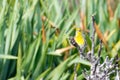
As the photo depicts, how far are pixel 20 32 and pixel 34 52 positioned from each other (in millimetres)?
204

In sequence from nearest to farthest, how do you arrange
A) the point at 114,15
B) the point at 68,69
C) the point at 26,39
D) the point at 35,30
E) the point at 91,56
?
the point at 91,56 < the point at 68,69 < the point at 26,39 < the point at 35,30 < the point at 114,15

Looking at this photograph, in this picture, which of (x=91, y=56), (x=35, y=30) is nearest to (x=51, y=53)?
(x=35, y=30)

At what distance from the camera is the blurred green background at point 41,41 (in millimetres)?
2586

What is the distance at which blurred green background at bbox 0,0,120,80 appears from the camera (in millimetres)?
2586

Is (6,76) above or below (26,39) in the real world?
below

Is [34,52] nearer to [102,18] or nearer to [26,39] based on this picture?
[26,39]

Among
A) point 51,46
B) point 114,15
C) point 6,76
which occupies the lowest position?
point 6,76

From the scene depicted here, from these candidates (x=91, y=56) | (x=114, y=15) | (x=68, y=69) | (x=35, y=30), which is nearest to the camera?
(x=91, y=56)

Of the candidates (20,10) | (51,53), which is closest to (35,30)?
(20,10)

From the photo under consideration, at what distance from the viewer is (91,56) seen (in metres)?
1.58

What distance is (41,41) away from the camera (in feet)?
9.08

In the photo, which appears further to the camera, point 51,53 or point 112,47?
point 112,47

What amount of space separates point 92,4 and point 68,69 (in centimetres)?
97

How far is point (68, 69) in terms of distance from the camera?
264 centimetres
